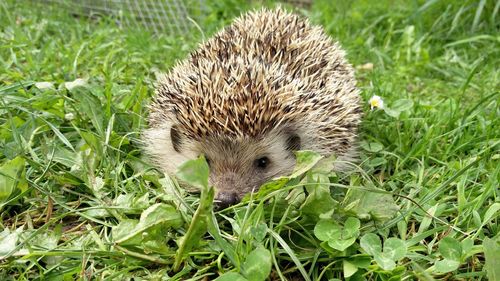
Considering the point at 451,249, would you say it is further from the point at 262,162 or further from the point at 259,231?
the point at 262,162

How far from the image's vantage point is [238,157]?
2.61 meters

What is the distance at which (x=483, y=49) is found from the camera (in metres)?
4.50

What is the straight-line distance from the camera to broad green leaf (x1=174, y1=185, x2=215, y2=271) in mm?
1937

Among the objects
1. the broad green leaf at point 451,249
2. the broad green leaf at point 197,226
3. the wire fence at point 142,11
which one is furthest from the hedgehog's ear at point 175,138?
the wire fence at point 142,11

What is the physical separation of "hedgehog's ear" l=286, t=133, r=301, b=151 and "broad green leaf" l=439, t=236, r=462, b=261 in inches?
37.7

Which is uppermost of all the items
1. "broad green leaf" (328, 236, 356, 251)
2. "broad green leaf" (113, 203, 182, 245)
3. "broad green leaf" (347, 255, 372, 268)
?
"broad green leaf" (113, 203, 182, 245)

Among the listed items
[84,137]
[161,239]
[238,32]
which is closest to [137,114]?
[84,137]

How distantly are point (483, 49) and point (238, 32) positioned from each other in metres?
2.24

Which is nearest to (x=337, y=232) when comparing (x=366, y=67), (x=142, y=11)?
(x=366, y=67)

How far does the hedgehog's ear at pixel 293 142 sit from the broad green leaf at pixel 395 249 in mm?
869

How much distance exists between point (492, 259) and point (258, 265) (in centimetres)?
78

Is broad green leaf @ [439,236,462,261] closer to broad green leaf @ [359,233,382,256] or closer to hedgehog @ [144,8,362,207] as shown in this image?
broad green leaf @ [359,233,382,256]

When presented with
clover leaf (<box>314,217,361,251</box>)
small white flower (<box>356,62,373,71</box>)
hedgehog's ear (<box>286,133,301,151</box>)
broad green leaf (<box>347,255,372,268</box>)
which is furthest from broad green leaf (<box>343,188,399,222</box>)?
small white flower (<box>356,62,373,71</box>)

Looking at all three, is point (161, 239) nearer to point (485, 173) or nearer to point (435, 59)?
point (485, 173)
